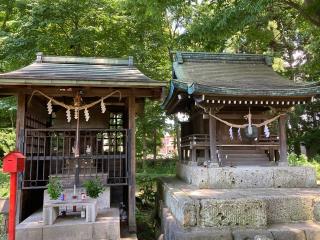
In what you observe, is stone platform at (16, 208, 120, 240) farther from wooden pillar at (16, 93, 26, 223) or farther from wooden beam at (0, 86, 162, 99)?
wooden beam at (0, 86, 162, 99)

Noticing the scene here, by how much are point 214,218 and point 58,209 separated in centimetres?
352

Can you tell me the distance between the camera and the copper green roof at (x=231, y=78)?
9005 mm

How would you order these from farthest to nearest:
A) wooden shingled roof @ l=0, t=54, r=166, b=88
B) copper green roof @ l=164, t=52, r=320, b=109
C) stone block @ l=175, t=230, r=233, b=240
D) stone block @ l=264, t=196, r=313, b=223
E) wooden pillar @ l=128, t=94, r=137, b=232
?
copper green roof @ l=164, t=52, r=320, b=109
wooden pillar @ l=128, t=94, r=137, b=232
stone block @ l=264, t=196, r=313, b=223
wooden shingled roof @ l=0, t=54, r=166, b=88
stone block @ l=175, t=230, r=233, b=240

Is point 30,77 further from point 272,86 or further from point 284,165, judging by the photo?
point 284,165

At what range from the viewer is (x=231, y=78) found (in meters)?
10.7

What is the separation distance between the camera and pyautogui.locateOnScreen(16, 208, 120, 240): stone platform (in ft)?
19.2

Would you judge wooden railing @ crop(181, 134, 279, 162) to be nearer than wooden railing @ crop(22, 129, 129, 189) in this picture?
No

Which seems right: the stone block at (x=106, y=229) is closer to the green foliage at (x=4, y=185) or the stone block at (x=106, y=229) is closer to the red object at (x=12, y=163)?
the red object at (x=12, y=163)

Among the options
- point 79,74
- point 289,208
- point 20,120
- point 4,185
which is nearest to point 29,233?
point 20,120

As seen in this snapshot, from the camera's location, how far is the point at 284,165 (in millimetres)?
9695

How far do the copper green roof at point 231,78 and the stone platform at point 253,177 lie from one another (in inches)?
92.9

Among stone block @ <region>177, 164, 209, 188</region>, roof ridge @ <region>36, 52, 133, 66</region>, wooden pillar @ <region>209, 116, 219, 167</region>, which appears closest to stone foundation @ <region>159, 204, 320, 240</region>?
stone block @ <region>177, 164, 209, 188</region>

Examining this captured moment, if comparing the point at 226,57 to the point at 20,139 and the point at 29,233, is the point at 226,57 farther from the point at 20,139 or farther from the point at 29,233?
the point at 29,233

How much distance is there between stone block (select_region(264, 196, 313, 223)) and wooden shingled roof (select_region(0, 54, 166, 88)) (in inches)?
151
